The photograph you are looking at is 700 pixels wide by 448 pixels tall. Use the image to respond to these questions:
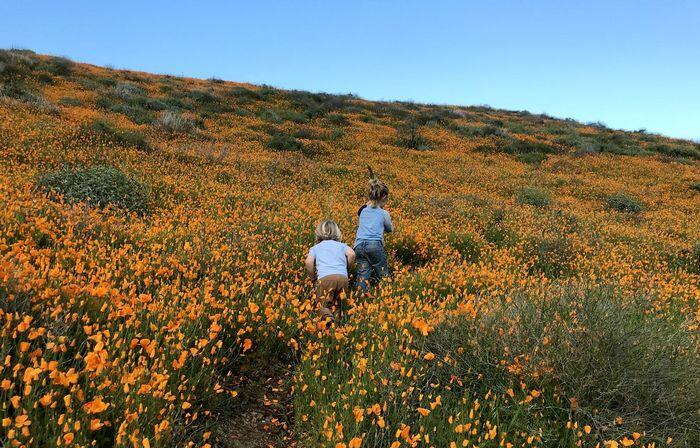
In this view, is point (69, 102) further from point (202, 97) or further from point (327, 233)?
point (327, 233)

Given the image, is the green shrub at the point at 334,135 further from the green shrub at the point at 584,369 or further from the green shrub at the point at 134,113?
the green shrub at the point at 584,369

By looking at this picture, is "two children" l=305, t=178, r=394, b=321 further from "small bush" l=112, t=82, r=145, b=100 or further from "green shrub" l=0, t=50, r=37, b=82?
"green shrub" l=0, t=50, r=37, b=82

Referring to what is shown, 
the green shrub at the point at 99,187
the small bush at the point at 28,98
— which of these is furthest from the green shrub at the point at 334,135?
the green shrub at the point at 99,187

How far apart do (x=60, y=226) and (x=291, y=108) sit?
24547 millimetres

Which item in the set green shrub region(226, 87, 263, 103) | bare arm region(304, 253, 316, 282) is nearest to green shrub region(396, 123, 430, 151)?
green shrub region(226, 87, 263, 103)

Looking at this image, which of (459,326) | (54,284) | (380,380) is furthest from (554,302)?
(54,284)

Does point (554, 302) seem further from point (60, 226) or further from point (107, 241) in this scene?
point (60, 226)

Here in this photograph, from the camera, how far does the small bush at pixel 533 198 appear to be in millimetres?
13288

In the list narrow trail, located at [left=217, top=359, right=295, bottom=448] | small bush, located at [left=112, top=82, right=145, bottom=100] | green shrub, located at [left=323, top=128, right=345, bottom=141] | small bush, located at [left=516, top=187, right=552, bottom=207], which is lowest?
narrow trail, located at [left=217, top=359, right=295, bottom=448]

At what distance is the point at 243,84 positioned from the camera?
3681cm

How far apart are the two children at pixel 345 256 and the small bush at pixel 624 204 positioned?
36.7 ft

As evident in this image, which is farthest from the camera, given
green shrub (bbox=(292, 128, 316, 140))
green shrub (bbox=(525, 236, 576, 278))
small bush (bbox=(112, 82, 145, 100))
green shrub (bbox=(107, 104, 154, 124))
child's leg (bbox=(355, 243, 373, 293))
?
small bush (bbox=(112, 82, 145, 100))

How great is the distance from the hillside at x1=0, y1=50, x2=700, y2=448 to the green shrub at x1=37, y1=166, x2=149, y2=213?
0.04 meters

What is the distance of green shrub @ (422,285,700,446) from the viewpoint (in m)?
2.81
